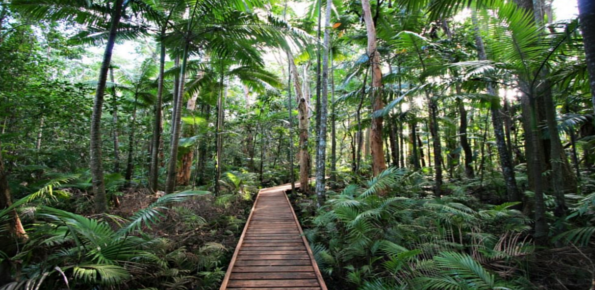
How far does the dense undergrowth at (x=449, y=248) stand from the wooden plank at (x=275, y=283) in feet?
2.04

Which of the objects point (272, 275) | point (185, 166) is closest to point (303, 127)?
point (185, 166)

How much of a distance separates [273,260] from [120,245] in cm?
242

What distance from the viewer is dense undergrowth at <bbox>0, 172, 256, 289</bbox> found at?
2.54 metres

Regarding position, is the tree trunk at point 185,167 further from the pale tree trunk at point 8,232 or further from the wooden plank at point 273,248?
the pale tree trunk at point 8,232

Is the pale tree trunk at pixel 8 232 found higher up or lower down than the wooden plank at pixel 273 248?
higher up

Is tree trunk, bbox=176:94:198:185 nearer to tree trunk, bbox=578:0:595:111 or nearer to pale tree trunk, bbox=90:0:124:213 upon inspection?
pale tree trunk, bbox=90:0:124:213

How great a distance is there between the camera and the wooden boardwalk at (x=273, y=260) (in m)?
3.79

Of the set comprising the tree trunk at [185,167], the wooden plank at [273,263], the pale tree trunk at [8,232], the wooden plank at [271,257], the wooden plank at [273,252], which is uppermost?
the tree trunk at [185,167]

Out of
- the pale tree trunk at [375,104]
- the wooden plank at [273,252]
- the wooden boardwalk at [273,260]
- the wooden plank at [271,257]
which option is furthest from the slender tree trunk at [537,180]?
the pale tree trunk at [375,104]

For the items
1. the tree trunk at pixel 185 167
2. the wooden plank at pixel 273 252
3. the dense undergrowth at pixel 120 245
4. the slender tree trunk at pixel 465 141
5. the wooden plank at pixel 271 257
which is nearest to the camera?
the dense undergrowth at pixel 120 245

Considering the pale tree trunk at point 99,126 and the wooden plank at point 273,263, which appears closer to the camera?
the pale tree trunk at point 99,126

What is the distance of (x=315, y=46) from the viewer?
21.5 ft

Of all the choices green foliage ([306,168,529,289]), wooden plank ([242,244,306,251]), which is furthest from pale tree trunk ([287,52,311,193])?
wooden plank ([242,244,306,251])

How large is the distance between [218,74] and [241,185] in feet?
15.0
